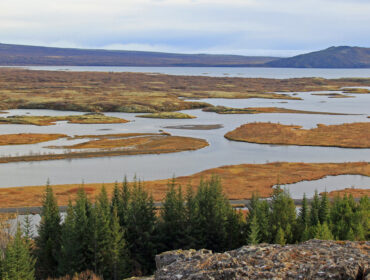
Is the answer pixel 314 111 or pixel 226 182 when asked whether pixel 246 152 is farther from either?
pixel 314 111

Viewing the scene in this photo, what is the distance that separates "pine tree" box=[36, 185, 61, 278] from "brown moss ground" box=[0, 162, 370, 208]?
526 inches

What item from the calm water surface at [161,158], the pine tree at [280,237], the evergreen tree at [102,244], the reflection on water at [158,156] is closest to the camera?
the evergreen tree at [102,244]

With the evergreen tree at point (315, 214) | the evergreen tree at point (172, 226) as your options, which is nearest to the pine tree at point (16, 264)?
the evergreen tree at point (172, 226)

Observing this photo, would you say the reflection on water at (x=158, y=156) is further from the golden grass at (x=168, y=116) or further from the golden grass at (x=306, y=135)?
the golden grass at (x=168, y=116)

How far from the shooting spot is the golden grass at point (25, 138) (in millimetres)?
84125

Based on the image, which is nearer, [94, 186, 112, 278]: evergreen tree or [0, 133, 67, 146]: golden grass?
[94, 186, 112, 278]: evergreen tree

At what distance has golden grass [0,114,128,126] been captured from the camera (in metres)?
109

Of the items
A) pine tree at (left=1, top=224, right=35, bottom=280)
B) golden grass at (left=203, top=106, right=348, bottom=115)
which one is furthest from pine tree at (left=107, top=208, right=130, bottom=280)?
golden grass at (left=203, top=106, right=348, bottom=115)

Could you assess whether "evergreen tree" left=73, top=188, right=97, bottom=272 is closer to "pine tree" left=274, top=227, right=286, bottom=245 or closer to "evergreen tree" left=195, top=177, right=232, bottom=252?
"evergreen tree" left=195, top=177, right=232, bottom=252

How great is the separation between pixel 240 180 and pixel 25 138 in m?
47.7

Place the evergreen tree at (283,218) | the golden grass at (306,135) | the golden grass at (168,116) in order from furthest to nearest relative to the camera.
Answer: the golden grass at (168,116) → the golden grass at (306,135) → the evergreen tree at (283,218)

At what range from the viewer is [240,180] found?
61094 millimetres

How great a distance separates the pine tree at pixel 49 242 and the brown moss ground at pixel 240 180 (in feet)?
43.8

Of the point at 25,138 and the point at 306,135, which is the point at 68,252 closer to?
the point at 25,138
